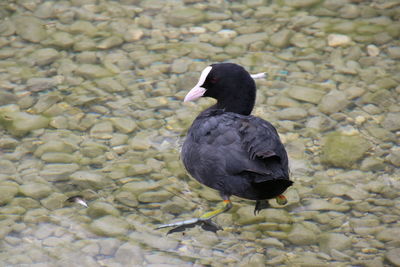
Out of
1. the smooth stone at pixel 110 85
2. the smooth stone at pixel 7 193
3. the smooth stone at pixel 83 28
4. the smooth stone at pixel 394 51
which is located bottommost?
the smooth stone at pixel 7 193

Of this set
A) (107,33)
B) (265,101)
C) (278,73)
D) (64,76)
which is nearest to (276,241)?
(265,101)

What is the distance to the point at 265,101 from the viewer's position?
20.2 feet

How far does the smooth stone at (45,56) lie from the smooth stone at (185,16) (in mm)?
1392

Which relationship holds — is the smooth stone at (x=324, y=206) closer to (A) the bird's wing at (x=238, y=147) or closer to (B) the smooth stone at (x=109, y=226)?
(A) the bird's wing at (x=238, y=147)

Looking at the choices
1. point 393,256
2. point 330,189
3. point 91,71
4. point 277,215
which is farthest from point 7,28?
point 393,256

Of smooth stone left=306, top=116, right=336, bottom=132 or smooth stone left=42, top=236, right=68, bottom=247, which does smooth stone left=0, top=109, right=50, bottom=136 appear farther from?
smooth stone left=306, top=116, right=336, bottom=132

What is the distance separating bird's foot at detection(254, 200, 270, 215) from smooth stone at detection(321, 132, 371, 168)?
0.71m

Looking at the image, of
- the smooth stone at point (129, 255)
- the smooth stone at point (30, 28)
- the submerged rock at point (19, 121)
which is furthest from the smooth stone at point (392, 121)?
the smooth stone at point (30, 28)

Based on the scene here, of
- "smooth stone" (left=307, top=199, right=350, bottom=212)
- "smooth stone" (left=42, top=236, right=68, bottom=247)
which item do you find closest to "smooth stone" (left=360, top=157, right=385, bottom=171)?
"smooth stone" (left=307, top=199, right=350, bottom=212)

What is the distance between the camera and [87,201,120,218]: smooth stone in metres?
4.71

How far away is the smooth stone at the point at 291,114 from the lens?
19.3 feet

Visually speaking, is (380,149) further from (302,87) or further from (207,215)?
(207,215)

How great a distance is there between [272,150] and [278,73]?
205cm

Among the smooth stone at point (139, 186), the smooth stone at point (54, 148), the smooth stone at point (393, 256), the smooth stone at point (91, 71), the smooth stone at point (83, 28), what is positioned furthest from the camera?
the smooth stone at point (83, 28)
